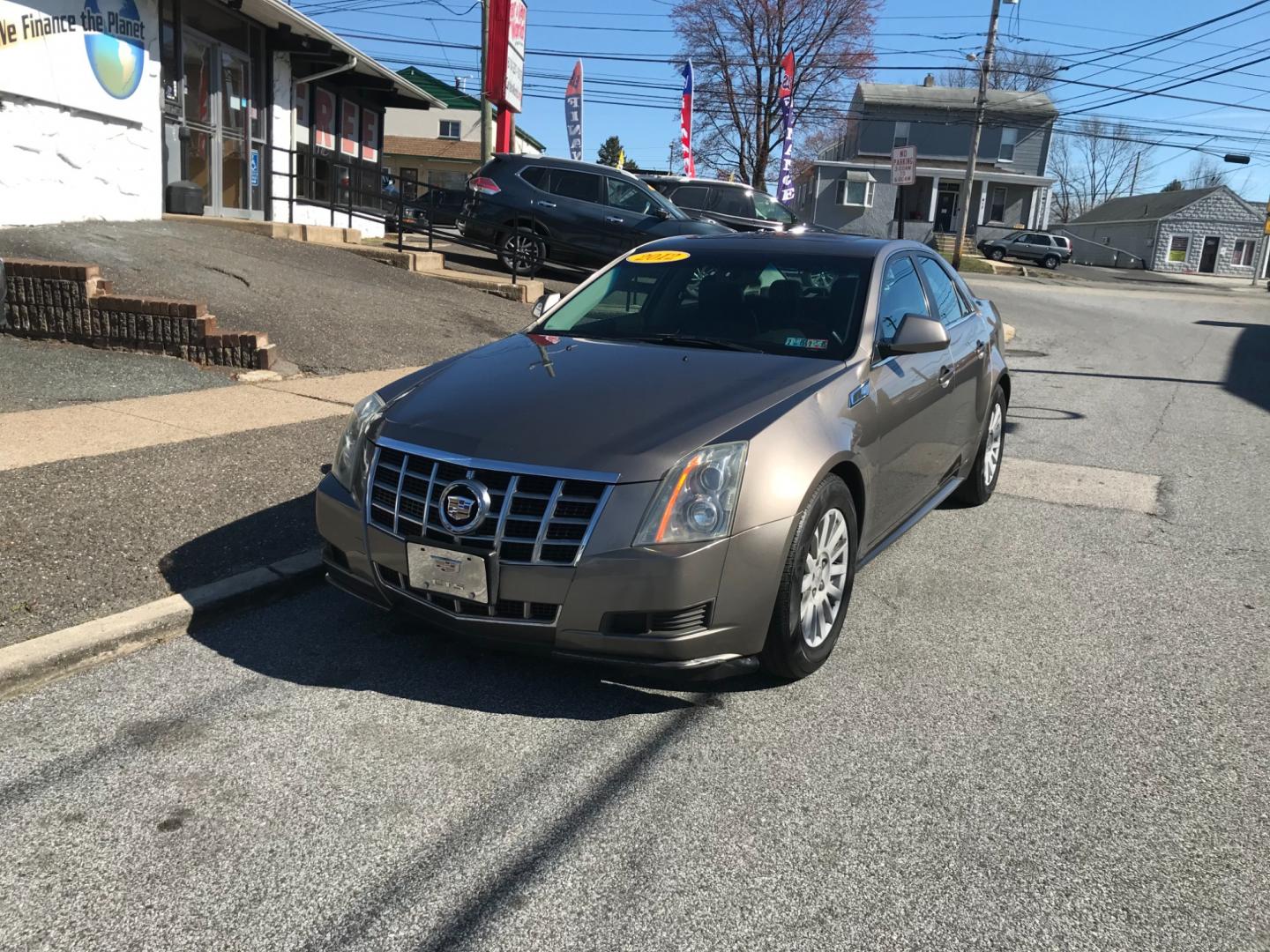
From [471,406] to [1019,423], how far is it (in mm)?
7087

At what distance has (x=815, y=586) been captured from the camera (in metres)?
3.79

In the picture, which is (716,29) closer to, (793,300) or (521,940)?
(793,300)

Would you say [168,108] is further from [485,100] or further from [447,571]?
[447,571]

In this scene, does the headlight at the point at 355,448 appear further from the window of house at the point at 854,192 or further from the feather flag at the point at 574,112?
the window of house at the point at 854,192

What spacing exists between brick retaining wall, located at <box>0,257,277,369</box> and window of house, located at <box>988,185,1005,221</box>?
54.5 metres

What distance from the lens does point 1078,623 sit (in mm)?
4570

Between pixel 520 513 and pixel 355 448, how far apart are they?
95 cm

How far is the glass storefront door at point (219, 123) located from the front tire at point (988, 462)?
12.9m

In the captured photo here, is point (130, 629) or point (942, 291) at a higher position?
point (942, 291)

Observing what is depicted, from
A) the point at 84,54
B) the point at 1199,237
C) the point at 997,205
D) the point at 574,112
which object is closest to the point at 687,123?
the point at 574,112

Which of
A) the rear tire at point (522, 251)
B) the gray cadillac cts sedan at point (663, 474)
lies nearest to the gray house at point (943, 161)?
the rear tire at point (522, 251)

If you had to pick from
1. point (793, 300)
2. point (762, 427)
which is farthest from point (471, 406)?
point (793, 300)

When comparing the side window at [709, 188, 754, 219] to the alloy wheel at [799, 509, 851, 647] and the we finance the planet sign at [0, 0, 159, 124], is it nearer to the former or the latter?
the we finance the planet sign at [0, 0, 159, 124]

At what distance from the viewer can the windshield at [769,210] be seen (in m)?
20.0
